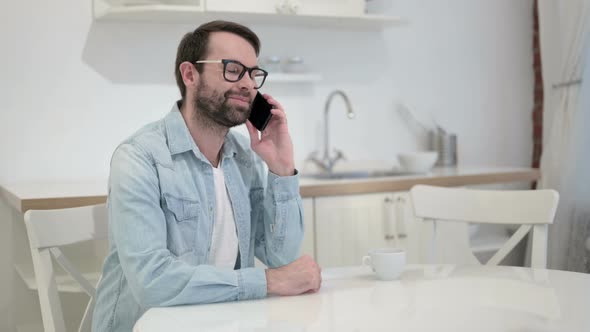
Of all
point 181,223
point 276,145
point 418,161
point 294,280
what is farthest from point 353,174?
point 294,280

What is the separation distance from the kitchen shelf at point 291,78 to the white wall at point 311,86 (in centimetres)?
9

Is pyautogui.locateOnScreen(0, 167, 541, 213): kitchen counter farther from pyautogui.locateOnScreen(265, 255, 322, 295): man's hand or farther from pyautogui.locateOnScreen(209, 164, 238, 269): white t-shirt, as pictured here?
pyautogui.locateOnScreen(265, 255, 322, 295): man's hand

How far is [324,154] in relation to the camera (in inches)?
140

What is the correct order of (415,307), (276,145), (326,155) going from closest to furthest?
(415,307) < (276,145) < (326,155)

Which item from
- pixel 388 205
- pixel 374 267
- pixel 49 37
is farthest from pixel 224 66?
pixel 49 37

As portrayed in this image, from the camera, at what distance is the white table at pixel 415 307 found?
1.19 m

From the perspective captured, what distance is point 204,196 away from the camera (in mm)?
1719

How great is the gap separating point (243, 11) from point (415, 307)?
204 cm

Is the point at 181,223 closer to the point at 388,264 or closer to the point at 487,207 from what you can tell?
the point at 388,264

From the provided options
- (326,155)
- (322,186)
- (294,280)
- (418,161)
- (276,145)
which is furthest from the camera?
(326,155)

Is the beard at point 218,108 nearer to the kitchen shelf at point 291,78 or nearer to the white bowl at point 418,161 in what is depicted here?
the kitchen shelf at point 291,78

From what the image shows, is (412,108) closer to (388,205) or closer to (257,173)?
(388,205)

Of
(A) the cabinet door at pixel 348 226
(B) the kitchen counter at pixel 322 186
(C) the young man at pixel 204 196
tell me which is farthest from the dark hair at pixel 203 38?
(A) the cabinet door at pixel 348 226

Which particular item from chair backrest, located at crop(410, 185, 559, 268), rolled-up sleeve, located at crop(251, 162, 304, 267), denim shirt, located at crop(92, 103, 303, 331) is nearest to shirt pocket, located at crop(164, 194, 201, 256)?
denim shirt, located at crop(92, 103, 303, 331)
